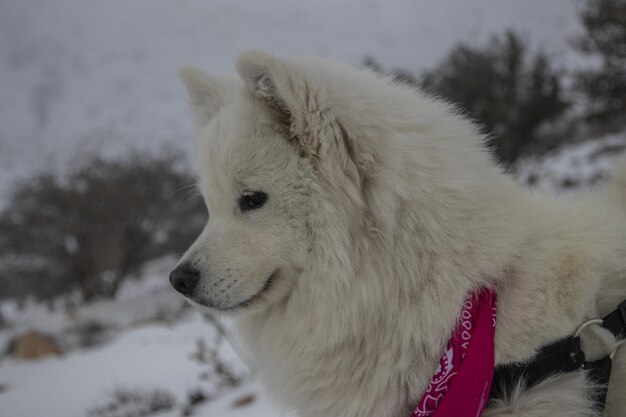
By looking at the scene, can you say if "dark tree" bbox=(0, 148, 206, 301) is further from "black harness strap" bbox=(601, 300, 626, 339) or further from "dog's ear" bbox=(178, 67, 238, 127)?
"black harness strap" bbox=(601, 300, 626, 339)

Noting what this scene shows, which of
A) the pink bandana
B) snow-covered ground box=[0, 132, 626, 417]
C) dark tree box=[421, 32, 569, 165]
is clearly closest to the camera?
the pink bandana

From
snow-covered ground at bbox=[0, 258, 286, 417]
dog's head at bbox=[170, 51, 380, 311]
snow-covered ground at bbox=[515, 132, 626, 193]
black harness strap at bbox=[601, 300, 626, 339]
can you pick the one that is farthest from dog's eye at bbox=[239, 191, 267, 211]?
snow-covered ground at bbox=[515, 132, 626, 193]

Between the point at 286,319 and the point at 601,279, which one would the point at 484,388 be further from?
the point at 286,319

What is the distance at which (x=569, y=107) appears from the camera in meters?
15.6

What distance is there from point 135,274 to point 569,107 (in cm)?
2053

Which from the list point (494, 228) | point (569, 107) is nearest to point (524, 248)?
point (494, 228)

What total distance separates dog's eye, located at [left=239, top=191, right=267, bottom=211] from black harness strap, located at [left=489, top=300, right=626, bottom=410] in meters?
1.13

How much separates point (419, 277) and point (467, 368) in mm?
367

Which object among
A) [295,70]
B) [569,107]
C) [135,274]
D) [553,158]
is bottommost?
[553,158]

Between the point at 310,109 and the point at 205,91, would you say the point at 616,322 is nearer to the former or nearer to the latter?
the point at 310,109

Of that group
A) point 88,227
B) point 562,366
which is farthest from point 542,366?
point 88,227

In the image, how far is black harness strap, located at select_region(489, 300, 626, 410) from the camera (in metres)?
1.58

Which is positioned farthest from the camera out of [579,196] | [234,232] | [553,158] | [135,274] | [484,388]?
[135,274]

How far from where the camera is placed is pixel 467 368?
1553mm
